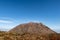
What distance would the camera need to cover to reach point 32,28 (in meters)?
27.2

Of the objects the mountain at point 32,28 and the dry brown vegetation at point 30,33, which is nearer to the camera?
the dry brown vegetation at point 30,33

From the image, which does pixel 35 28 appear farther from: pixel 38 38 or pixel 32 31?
pixel 38 38

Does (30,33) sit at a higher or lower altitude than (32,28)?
lower

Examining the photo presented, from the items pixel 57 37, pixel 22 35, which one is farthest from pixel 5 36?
pixel 57 37

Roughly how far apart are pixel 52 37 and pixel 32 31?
4.20 meters

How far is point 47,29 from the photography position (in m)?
28.3

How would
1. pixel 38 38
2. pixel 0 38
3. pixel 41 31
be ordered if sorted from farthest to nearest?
pixel 41 31 < pixel 38 38 < pixel 0 38

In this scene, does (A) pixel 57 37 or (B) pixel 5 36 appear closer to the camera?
(B) pixel 5 36

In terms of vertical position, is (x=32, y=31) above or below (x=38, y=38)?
above

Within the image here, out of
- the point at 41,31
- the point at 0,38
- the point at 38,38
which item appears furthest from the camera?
the point at 41,31

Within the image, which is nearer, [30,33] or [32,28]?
[30,33]

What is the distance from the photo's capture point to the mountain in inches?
1052

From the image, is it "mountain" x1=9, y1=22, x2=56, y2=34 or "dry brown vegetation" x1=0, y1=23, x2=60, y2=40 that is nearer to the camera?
"dry brown vegetation" x1=0, y1=23, x2=60, y2=40

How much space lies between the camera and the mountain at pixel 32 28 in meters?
26.7
